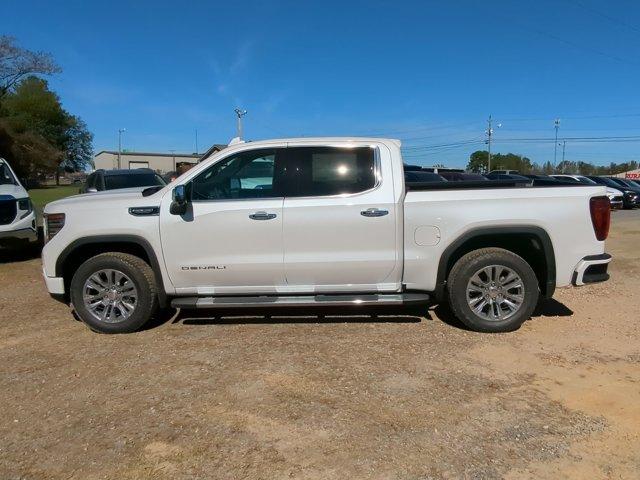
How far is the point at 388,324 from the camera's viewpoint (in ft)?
18.1

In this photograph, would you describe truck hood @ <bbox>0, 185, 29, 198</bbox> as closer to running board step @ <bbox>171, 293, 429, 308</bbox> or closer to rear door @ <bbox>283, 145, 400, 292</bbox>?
running board step @ <bbox>171, 293, 429, 308</bbox>

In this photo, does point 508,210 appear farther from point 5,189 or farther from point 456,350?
point 5,189

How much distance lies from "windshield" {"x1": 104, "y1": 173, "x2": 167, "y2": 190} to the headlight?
1.74m

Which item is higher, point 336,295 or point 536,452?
point 336,295

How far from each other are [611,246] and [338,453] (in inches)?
396

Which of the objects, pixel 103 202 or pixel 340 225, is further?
pixel 103 202

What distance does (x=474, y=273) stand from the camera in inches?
202

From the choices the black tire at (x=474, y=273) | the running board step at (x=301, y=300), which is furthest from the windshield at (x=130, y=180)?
the black tire at (x=474, y=273)

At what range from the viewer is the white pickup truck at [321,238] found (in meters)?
5.04

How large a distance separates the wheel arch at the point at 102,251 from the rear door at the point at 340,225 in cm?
130

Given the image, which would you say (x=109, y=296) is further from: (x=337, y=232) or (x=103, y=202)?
(x=337, y=232)

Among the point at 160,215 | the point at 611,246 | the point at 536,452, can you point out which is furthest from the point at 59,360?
the point at 611,246

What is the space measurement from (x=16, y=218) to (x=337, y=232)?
24.8 feet

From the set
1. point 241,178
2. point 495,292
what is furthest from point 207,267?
point 495,292
